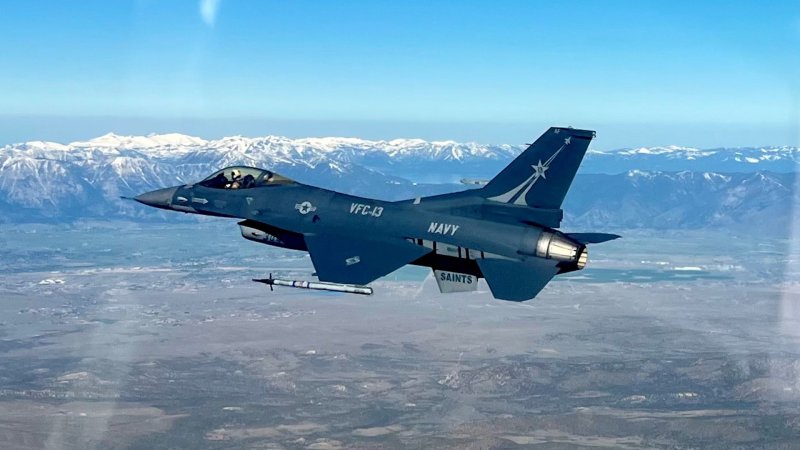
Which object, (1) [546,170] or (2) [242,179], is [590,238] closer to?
(1) [546,170]

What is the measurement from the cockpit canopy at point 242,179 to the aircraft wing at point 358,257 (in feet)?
15.4

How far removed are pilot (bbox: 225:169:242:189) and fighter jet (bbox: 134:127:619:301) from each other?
3671 millimetres

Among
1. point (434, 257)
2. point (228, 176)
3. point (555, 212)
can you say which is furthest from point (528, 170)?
point (228, 176)

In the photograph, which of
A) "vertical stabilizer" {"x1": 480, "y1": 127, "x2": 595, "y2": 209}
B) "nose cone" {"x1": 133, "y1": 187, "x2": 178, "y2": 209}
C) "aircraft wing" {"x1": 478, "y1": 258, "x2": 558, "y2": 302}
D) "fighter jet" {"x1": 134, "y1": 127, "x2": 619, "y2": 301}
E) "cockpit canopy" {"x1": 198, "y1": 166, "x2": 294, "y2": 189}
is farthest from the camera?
"nose cone" {"x1": 133, "y1": 187, "x2": 178, "y2": 209}

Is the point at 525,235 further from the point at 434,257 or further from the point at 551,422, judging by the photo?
the point at 551,422

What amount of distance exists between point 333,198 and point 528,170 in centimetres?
837

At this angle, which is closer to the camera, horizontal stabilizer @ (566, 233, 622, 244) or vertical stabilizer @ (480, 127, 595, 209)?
horizontal stabilizer @ (566, 233, 622, 244)

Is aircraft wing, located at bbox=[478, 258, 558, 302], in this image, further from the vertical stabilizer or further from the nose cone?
the nose cone

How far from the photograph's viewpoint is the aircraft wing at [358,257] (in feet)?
107

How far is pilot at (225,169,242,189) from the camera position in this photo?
38781mm

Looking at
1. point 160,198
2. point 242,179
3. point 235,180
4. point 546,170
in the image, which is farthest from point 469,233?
point 160,198

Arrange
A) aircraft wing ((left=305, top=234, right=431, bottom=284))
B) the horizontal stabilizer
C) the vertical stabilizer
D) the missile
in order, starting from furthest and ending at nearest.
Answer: the vertical stabilizer < aircraft wing ((left=305, top=234, right=431, bottom=284)) < the horizontal stabilizer < the missile

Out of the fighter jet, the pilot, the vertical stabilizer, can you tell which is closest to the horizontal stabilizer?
the fighter jet

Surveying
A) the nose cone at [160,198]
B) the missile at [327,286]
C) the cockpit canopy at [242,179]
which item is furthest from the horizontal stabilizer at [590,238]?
the nose cone at [160,198]
